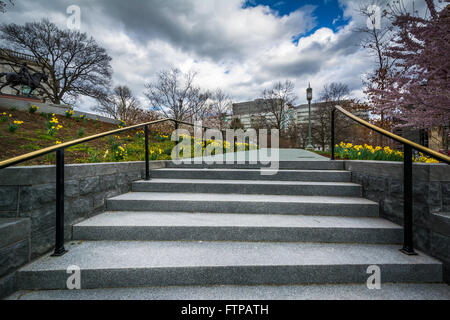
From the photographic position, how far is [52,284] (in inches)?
58.3

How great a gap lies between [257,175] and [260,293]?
72.0 inches

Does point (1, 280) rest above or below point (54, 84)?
below

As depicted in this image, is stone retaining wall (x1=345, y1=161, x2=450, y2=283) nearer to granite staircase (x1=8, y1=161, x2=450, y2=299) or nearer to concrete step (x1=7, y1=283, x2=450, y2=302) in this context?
granite staircase (x1=8, y1=161, x2=450, y2=299)

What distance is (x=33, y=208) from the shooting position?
164 centimetres

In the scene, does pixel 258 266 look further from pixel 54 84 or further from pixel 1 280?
pixel 54 84

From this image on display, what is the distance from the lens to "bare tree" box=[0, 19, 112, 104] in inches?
477

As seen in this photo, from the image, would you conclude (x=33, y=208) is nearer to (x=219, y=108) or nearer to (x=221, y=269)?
(x=221, y=269)

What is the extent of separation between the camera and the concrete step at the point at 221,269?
1.48 metres

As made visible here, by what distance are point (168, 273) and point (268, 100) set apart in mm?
23968

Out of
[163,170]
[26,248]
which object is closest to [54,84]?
[163,170]

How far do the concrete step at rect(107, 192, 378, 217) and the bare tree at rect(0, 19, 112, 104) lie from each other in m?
15.2

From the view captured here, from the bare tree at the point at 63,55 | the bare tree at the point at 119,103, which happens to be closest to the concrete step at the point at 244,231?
the bare tree at the point at 63,55

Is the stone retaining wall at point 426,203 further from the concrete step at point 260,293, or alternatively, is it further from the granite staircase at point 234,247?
the concrete step at point 260,293
